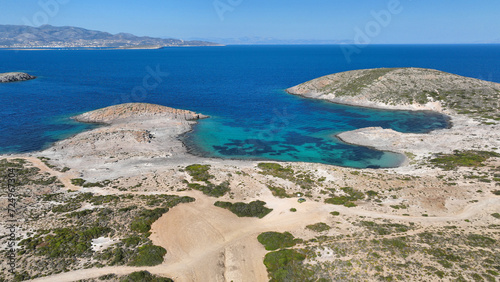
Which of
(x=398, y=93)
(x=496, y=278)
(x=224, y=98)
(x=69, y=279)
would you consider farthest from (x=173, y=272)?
(x=398, y=93)

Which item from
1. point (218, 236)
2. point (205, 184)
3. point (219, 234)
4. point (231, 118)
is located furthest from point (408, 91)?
point (218, 236)

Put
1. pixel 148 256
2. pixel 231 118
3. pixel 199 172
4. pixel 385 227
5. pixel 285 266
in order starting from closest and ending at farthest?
pixel 285 266 → pixel 148 256 → pixel 385 227 → pixel 199 172 → pixel 231 118

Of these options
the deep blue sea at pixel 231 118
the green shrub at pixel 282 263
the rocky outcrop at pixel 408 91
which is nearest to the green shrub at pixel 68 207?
the green shrub at pixel 282 263

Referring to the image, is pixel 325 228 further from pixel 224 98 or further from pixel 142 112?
pixel 224 98

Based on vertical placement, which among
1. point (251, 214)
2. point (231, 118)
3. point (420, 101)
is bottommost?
point (251, 214)

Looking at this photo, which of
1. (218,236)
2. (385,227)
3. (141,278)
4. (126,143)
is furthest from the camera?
(126,143)

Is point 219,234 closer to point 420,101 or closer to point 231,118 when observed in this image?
point 231,118

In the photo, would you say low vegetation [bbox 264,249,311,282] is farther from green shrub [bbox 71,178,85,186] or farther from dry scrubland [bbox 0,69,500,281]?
green shrub [bbox 71,178,85,186]

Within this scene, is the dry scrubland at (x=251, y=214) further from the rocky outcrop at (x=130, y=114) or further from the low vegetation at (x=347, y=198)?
the rocky outcrop at (x=130, y=114)

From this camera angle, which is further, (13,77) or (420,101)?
(13,77)
